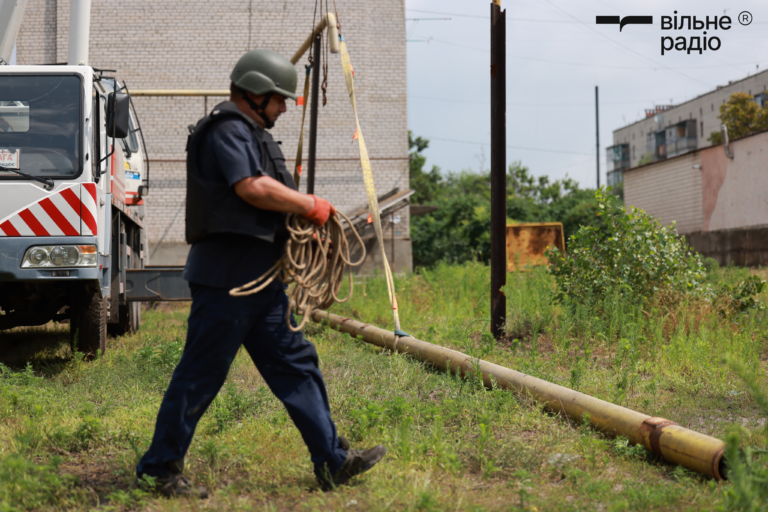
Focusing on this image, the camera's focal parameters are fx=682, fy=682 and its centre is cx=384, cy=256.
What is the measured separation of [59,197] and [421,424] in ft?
11.4

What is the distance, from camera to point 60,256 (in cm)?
541

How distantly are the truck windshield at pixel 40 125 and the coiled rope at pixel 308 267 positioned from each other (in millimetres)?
3222

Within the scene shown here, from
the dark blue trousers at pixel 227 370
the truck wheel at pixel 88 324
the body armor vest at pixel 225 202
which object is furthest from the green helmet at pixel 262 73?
the truck wheel at pixel 88 324

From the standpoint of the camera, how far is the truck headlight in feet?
17.5

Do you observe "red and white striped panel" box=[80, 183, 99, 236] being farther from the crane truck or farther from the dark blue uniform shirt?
the dark blue uniform shirt

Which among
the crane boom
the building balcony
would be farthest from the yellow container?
the building balcony

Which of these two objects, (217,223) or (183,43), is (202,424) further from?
(183,43)

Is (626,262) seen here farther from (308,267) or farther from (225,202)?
(225,202)

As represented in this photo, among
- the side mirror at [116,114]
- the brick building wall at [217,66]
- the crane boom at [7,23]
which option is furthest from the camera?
the brick building wall at [217,66]

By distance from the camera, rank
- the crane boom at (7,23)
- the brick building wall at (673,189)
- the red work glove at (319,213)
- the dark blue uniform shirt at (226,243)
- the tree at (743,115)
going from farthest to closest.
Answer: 1. the tree at (743,115)
2. the brick building wall at (673,189)
3. the crane boom at (7,23)
4. the red work glove at (319,213)
5. the dark blue uniform shirt at (226,243)

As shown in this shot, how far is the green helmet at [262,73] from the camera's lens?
3.11 m

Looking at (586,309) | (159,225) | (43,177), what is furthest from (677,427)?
(159,225)

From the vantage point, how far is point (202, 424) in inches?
165

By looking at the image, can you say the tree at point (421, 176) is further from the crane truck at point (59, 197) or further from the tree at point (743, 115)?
the crane truck at point (59, 197)
